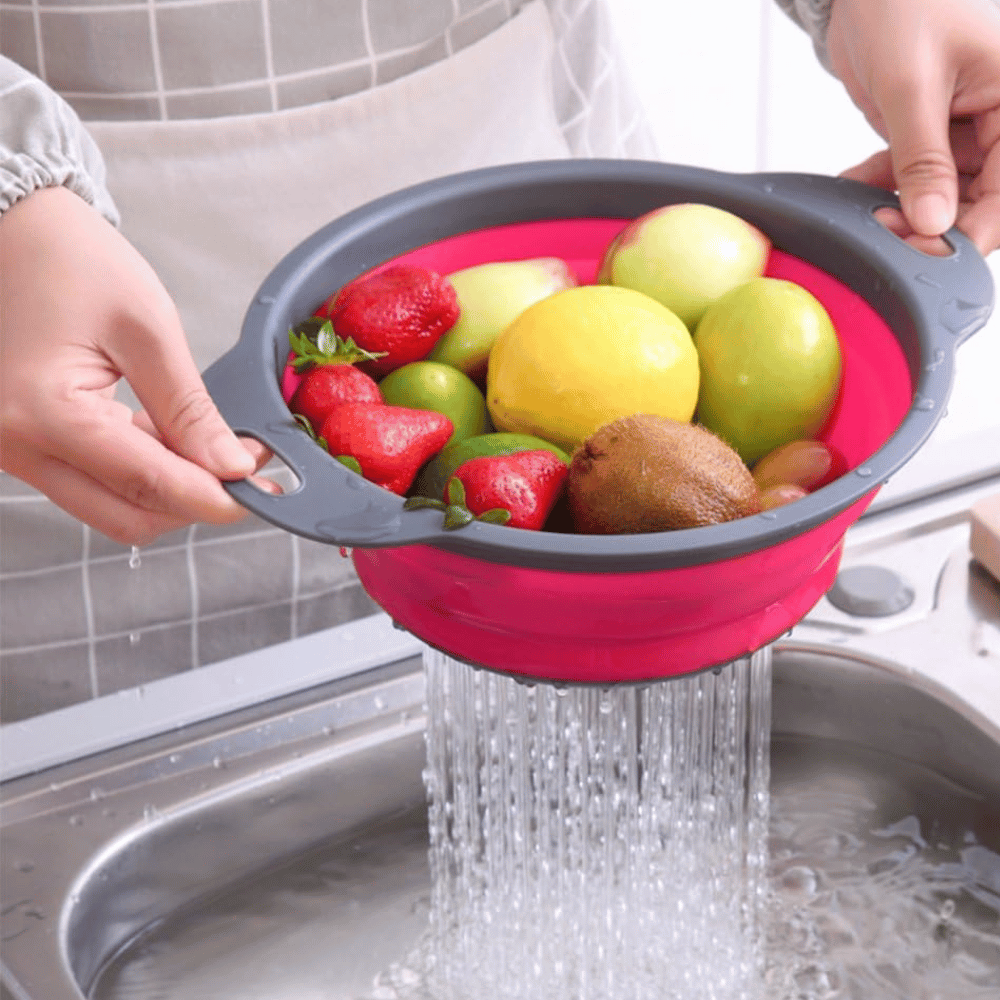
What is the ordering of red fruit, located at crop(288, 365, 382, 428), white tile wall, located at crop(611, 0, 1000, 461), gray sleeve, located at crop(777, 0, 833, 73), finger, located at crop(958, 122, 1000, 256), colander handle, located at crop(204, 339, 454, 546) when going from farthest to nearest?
white tile wall, located at crop(611, 0, 1000, 461) → gray sleeve, located at crop(777, 0, 833, 73) → finger, located at crop(958, 122, 1000, 256) → red fruit, located at crop(288, 365, 382, 428) → colander handle, located at crop(204, 339, 454, 546)

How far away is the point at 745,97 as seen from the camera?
8.22 ft

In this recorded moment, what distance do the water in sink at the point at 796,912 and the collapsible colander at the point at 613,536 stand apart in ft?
0.83

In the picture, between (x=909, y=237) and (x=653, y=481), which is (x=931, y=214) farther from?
(x=653, y=481)

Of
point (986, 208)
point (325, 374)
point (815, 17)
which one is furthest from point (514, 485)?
point (815, 17)

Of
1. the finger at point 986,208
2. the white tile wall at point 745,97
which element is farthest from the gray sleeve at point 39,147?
the white tile wall at point 745,97

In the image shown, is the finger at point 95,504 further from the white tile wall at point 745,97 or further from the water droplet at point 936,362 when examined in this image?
the white tile wall at point 745,97

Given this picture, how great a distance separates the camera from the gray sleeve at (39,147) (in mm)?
649

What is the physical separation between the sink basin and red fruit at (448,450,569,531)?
268mm

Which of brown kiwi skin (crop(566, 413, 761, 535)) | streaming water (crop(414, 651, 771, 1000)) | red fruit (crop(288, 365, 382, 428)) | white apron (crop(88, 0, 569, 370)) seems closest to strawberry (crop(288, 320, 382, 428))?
red fruit (crop(288, 365, 382, 428))

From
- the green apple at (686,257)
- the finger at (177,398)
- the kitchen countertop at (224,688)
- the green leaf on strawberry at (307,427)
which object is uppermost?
the green apple at (686,257)

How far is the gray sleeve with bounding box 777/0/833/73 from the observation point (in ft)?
2.74

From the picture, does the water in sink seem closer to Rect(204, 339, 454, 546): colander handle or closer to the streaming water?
the streaming water

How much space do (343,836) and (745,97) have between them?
1.97 metres

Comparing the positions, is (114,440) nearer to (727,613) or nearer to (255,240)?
(727,613)
